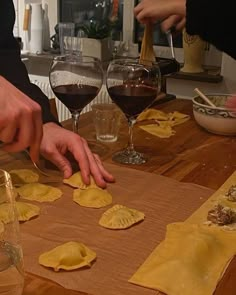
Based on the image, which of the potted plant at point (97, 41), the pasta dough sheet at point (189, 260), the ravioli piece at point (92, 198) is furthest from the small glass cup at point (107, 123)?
the potted plant at point (97, 41)

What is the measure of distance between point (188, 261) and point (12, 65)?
0.87 metres

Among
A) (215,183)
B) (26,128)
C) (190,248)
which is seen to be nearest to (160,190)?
(215,183)

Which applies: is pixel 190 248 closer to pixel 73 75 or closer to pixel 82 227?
pixel 82 227

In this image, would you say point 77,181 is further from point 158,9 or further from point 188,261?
point 158,9

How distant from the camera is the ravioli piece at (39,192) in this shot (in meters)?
0.96

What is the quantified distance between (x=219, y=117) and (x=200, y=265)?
0.73 meters

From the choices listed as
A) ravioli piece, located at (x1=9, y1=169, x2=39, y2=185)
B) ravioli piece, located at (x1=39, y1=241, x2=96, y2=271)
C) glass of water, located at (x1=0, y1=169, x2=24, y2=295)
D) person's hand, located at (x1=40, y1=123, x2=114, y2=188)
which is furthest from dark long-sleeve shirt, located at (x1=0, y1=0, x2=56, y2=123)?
glass of water, located at (x1=0, y1=169, x2=24, y2=295)

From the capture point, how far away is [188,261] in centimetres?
75

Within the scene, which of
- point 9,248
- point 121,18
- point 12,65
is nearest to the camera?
point 9,248

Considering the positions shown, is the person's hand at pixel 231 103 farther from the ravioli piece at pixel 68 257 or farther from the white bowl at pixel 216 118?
the ravioli piece at pixel 68 257

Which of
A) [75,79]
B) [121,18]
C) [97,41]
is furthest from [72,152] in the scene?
[121,18]

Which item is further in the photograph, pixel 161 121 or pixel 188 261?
pixel 161 121

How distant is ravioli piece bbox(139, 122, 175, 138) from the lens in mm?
1436

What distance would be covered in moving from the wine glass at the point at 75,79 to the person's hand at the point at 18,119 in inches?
17.5
